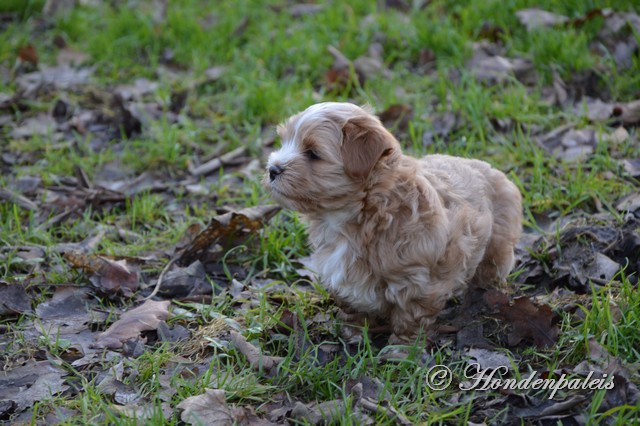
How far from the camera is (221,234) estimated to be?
4.66 m

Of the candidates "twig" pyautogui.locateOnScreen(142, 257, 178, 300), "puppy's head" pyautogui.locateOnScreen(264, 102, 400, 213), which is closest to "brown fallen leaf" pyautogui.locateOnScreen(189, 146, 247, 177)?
"twig" pyautogui.locateOnScreen(142, 257, 178, 300)

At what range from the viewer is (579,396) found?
3.14 m

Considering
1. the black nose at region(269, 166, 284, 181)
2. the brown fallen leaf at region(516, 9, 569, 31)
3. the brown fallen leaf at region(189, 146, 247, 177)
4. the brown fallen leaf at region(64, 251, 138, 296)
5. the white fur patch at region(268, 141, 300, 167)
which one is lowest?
the brown fallen leaf at region(189, 146, 247, 177)

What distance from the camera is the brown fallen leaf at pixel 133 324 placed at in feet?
12.6

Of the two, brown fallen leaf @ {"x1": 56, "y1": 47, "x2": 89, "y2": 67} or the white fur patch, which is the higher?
the white fur patch

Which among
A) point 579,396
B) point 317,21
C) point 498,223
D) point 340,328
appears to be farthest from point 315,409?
point 317,21

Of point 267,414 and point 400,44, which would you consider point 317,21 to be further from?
point 267,414

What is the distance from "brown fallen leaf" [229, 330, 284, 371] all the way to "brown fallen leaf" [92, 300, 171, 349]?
1.58ft

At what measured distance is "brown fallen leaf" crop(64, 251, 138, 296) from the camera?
14.2 ft

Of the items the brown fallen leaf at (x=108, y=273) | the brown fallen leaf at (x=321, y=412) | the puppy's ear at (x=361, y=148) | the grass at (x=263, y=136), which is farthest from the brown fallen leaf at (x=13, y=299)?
the puppy's ear at (x=361, y=148)

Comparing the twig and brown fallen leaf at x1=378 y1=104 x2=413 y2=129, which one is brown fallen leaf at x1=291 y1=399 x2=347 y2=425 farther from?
brown fallen leaf at x1=378 y1=104 x2=413 y2=129

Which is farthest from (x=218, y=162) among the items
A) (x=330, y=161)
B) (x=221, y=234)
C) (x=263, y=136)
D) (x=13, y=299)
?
(x=330, y=161)

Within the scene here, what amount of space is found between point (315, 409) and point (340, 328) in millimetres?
746

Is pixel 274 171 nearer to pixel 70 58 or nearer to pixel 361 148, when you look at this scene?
pixel 361 148
